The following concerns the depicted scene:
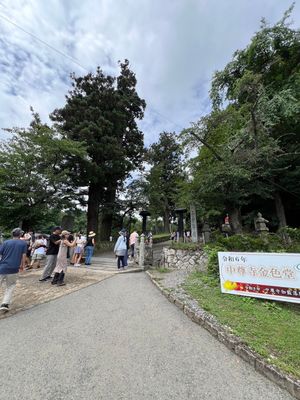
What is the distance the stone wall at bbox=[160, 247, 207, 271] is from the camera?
951cm

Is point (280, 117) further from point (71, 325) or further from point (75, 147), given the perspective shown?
point (71, 325)

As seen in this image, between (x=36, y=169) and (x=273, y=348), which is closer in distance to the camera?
(x=273, y=348)

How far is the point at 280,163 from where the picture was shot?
43.7 ft

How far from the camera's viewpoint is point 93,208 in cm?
1852

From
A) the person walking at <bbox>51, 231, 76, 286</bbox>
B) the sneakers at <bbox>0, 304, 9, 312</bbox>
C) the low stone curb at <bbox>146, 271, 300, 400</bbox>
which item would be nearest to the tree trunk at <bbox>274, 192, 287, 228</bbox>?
the low stone curb at <bbox>146, 271, 300, 400</bbox>

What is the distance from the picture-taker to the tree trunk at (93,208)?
18297 mm

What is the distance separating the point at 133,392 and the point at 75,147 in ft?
45.7

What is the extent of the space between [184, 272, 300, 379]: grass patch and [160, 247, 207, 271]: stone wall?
11.7 ft

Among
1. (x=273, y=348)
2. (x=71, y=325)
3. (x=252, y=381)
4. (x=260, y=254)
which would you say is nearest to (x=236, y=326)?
(x=273, y=348)

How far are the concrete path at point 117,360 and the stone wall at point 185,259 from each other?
200 inches

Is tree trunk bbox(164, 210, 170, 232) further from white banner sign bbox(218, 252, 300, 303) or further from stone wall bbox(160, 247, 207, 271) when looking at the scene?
white banner sign bbox(218, 252, 300, 303)

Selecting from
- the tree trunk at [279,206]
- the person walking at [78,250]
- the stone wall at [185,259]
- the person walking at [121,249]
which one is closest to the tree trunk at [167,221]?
the tree trunk at [279,206]

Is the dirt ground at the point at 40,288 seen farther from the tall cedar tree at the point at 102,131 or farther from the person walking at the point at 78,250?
the tall cedar tree at the point at 102,131

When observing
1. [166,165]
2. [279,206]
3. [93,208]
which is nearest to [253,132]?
[279,206]
